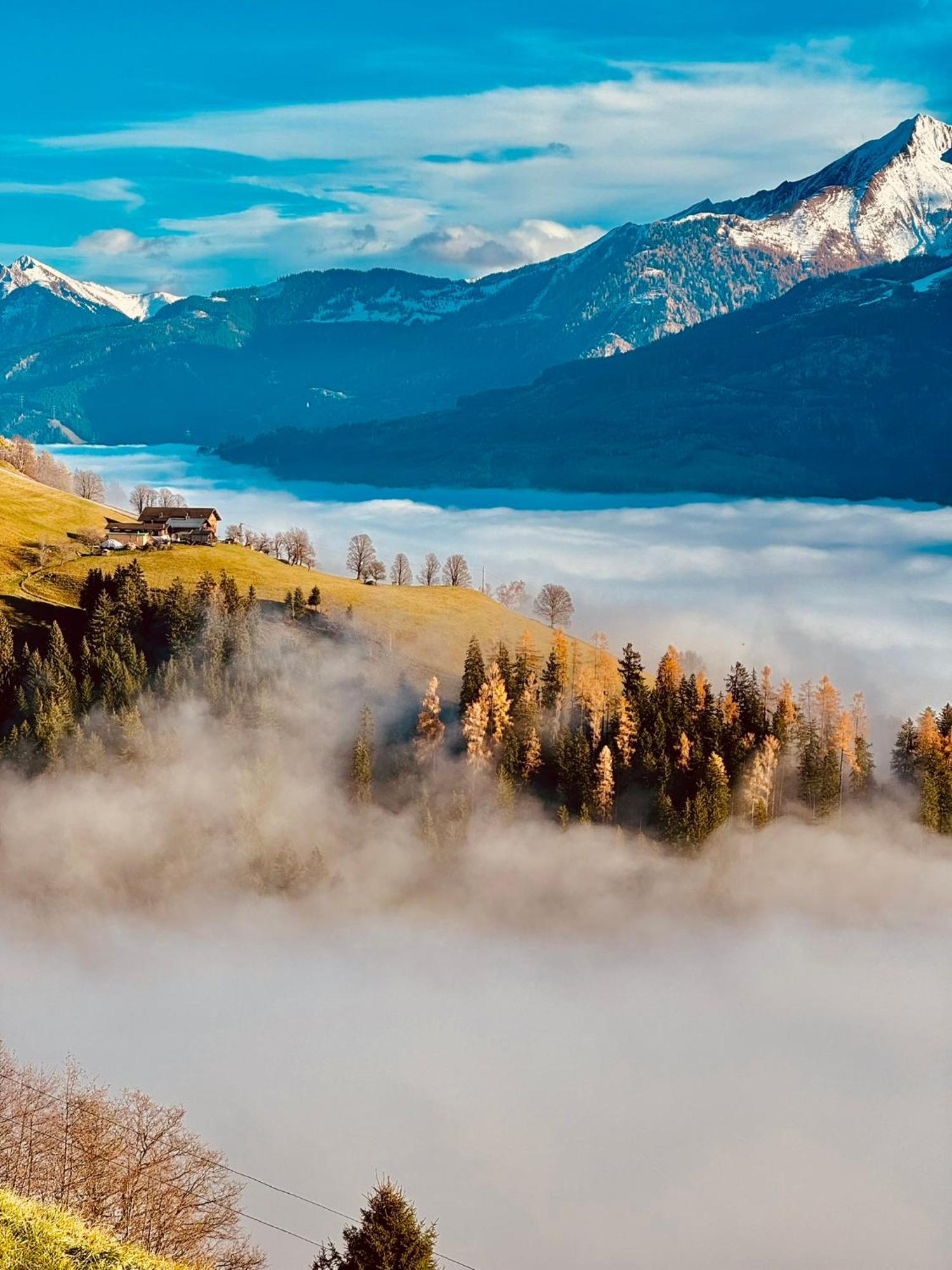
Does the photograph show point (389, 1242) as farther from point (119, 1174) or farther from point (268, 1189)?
point (268, 1189)

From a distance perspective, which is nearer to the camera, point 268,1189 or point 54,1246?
point 54,1246

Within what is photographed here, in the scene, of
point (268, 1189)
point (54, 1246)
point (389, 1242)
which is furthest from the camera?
point (268, 1189)

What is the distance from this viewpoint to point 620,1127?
185750 mm

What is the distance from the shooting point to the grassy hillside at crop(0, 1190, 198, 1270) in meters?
73.0

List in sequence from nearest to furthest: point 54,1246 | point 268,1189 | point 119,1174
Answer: point 54,1246 < point 119,1174 < point 268,1189

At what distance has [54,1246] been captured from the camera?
245 ft

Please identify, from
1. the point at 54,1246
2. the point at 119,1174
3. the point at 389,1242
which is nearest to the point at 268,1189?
the point at 119,1174

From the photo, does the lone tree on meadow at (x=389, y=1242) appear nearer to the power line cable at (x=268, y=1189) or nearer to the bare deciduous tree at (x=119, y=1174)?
the bare deciduous tree at (x=119, y=1174)

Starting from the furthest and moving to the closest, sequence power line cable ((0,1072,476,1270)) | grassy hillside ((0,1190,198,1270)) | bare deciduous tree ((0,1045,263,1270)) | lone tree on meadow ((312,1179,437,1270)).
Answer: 1. power line cable ((0,1072,476,1270))
2. bare deciduous tree ((0,1045,263,1270))
3. lone tree on meadow ((312,1179,437,1270))
4. grassy hillside ((0,1190,198,1270))

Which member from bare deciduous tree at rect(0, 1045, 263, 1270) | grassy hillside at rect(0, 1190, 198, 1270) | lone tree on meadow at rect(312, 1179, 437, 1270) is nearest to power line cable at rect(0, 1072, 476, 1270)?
bare deciduous tree at rect(0, 1045, 263, 1270)

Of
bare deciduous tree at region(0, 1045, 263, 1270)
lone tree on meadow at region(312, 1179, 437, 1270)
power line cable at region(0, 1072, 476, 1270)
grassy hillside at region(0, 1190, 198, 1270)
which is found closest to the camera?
grassy hillside at region(0, 1190, 198, 1270)

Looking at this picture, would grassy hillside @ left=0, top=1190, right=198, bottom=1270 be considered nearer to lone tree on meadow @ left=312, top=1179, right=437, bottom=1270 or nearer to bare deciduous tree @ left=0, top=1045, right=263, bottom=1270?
lone tree on meadow @ left=312, top=1179, right=437, bottom=1270

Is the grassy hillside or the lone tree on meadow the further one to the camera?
the lone tree on meadow

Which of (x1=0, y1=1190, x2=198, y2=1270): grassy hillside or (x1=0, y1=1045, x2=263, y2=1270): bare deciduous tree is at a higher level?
(x1=0, y1=1190, x2=198, y2=1270): grassy hillside
